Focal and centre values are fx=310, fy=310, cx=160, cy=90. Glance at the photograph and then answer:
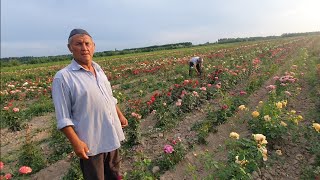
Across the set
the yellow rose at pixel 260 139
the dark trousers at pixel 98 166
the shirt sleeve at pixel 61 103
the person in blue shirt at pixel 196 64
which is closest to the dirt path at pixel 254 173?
the yellow rose at pixel 260 139

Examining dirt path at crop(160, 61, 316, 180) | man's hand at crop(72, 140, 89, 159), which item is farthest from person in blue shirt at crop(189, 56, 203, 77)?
man's hand at crop(72, 140, 89, 159)

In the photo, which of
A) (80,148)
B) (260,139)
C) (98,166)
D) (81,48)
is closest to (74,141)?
(80,148)

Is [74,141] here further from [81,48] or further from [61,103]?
[81,48]

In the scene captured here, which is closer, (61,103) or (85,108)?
(61,103)

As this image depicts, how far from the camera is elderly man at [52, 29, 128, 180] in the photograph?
101 inches

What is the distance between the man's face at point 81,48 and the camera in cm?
274

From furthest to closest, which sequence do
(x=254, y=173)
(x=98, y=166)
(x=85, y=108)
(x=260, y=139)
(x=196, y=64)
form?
(x=196, y=64) < (x=254, y=173) < (x=260, y=139) < (x=98, y=166) < (x=85, y=108)

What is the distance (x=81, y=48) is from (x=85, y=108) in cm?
54

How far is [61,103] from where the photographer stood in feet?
8.36

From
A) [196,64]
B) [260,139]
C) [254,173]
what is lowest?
[254,173]

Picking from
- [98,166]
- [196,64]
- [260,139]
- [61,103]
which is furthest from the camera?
[196,64]

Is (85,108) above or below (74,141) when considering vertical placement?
above

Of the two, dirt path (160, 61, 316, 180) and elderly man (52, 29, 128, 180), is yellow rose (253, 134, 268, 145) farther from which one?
elderly man (52, 29, 128, 180)

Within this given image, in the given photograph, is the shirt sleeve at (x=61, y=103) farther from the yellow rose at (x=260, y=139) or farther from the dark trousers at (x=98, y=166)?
the yellow rose at (x=260, y=139)
